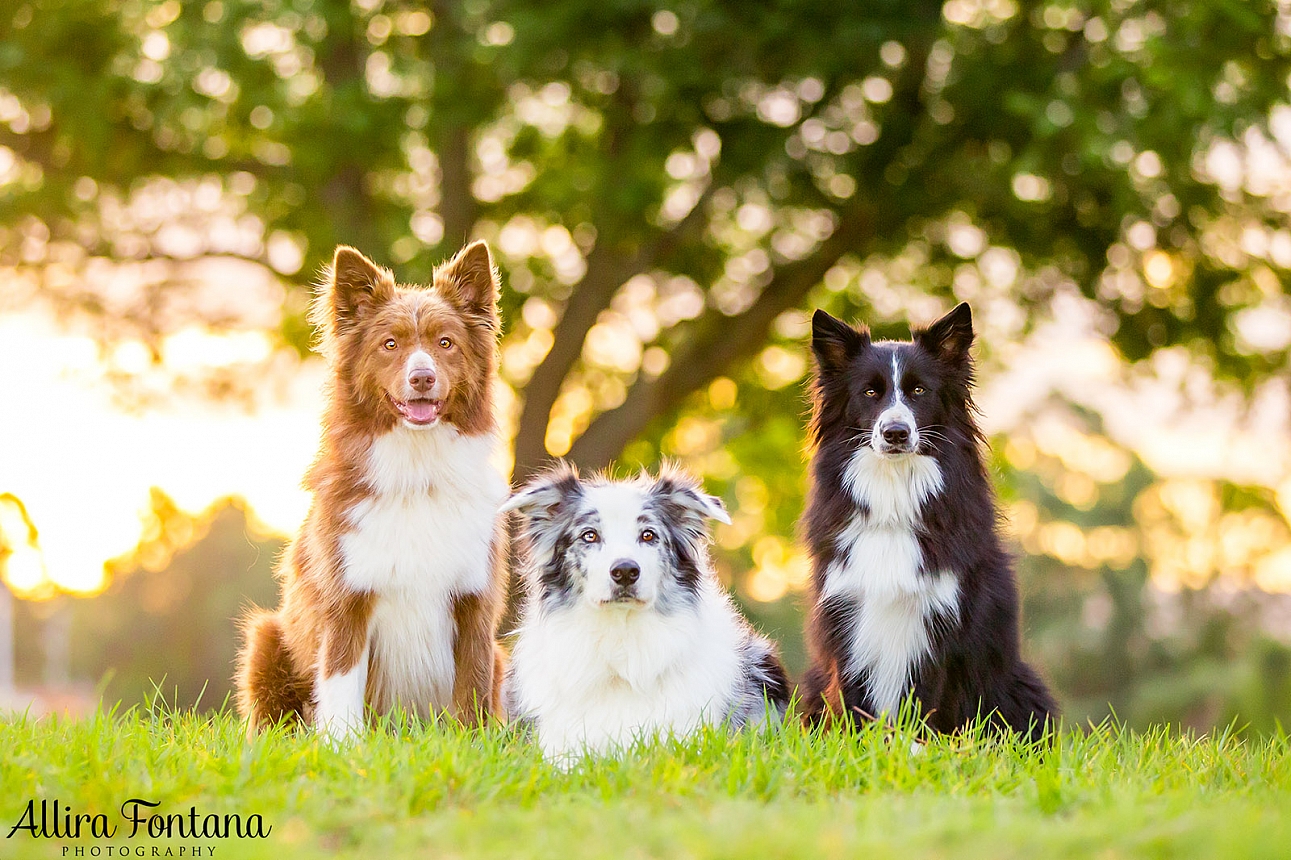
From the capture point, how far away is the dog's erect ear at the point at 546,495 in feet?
18.1

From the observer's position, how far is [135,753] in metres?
5.03

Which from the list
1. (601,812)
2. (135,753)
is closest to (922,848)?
(601,812)

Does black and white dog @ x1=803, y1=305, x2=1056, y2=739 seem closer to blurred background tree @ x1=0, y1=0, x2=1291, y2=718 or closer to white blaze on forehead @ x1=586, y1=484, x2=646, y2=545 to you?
white blaze on forehead @ x1=586, y1=484, x2=646, y2=545

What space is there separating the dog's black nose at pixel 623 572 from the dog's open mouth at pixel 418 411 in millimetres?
1204

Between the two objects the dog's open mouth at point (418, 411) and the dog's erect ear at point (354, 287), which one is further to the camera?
the dog's erect ear at point (354, 287)

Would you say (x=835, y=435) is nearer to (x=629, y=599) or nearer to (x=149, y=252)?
(x=629, y=599)

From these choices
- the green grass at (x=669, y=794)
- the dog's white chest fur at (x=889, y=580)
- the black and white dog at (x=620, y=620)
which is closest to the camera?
the green grass at (x=669, y=794)

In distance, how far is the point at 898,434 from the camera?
210 inches

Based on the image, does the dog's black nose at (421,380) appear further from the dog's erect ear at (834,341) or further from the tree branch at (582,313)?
the tree branch at (582,313)

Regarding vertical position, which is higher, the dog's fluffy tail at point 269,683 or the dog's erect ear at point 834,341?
the dog's erect ear at point 834,341

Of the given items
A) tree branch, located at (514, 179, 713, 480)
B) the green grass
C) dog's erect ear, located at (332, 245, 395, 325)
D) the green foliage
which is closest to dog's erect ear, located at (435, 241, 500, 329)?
dog's erect ear, located at (332, 245, 395, 325)

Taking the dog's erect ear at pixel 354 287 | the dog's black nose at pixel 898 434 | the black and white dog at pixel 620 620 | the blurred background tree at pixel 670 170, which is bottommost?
the black and white dog at pixel 620 620

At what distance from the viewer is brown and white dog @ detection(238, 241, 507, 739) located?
18.4 ft

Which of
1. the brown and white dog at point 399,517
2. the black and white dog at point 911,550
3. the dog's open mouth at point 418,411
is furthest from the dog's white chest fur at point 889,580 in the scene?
the dog's open mouth at point 418,411
